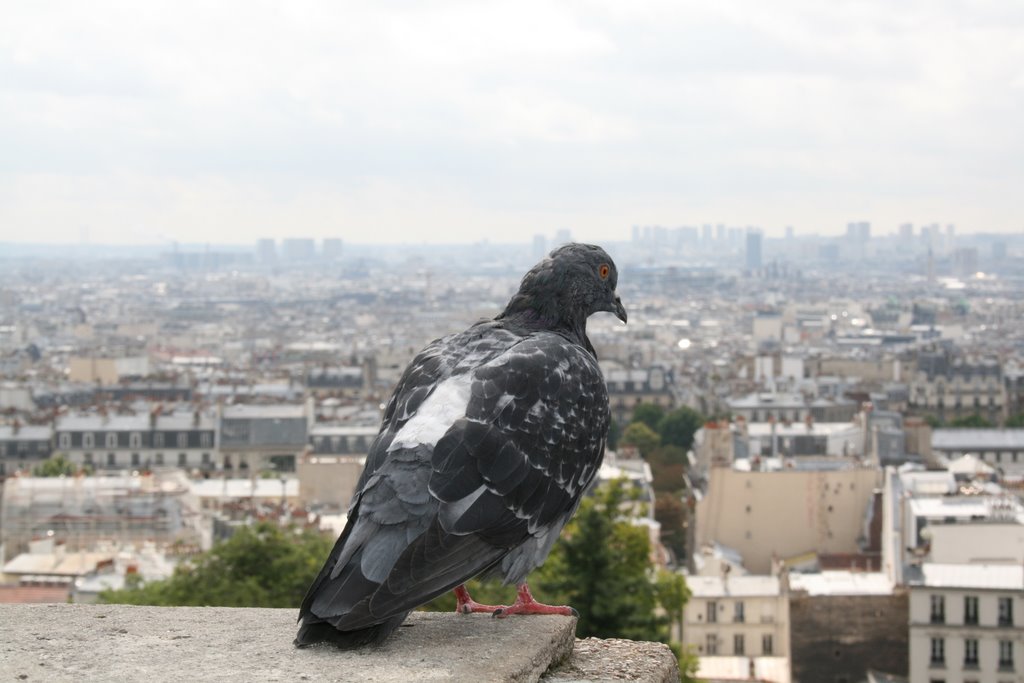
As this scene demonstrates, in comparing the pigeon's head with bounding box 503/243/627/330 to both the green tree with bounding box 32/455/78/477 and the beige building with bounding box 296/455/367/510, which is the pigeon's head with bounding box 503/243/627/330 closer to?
the beige building with bounding box 296/455/367/510

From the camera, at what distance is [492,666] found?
4.10 metres

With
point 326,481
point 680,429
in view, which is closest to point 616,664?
point 326,481

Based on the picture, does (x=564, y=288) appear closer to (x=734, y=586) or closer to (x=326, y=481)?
(x=734, y=586)

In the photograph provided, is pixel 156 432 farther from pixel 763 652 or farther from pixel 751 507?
pixel 763 652

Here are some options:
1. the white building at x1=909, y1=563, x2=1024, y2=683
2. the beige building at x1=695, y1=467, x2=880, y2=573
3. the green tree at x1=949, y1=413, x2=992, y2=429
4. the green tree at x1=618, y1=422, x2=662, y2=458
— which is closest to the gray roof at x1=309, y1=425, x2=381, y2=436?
the green tree at x1=618, y1=422, x2=662, y2=458

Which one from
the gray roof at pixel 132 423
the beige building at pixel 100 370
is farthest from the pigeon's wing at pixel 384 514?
the beige building at pixel 100 370

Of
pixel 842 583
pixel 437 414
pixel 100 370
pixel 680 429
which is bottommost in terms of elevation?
pixel 100 370

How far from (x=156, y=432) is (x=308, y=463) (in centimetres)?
1629

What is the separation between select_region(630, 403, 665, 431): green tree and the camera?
2554 inches

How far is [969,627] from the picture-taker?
80.0 ft

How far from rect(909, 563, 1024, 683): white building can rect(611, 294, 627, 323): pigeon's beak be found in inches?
775

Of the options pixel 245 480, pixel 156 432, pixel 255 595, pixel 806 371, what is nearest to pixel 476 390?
pixel 255 595

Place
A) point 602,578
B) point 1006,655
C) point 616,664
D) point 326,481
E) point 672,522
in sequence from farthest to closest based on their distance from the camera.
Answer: point 326,481 → point 672,522 → point 1006,655 → point 602,578 → point 616,664

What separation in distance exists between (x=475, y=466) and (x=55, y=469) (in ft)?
155
